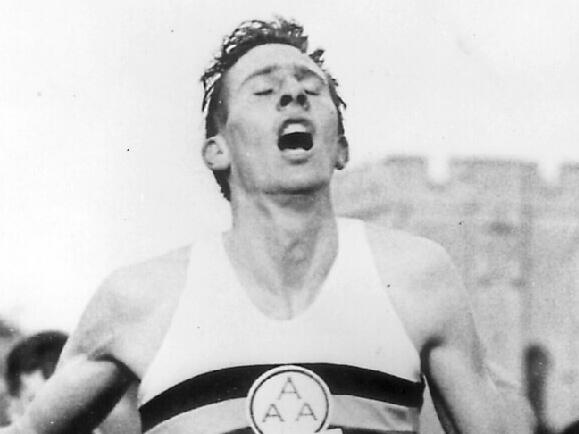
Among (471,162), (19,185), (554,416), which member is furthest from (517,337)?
(19,185)

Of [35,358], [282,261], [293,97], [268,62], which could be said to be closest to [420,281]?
[282,261]

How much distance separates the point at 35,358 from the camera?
3268mm

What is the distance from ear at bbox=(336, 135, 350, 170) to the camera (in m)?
3.33

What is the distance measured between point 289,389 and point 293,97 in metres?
0.78

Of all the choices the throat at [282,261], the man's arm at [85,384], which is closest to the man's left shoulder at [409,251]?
the throat at [282,261]

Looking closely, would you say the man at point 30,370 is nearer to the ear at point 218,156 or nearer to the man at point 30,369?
the man at point 30,369

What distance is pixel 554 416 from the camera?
3.30 m

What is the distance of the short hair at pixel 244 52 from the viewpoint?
333 centimetres

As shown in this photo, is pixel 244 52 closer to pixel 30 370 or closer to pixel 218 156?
pixel 218 156

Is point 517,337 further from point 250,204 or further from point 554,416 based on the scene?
point 250,204

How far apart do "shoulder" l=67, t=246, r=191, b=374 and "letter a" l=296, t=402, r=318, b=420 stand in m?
0.42

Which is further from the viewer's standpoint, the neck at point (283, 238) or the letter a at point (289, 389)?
the neck at point (283, 238)

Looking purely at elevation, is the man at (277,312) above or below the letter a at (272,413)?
above

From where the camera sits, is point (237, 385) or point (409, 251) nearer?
point (237, 385)
